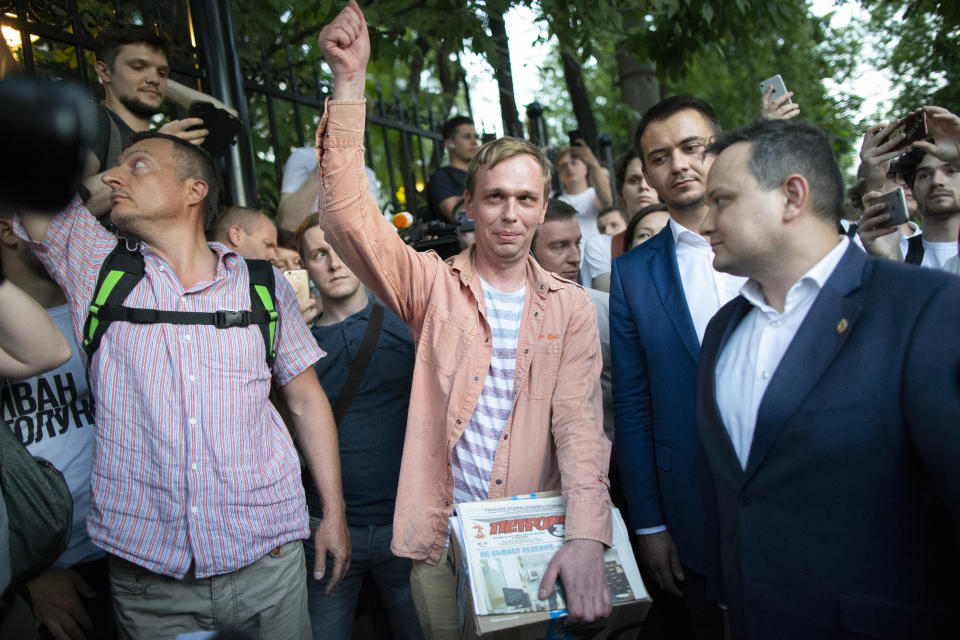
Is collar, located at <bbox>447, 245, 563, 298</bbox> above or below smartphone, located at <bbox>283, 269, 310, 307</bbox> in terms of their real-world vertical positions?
below

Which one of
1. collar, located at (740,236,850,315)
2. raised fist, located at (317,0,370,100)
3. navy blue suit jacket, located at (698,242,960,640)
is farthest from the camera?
raised fist, located at (317,0,370,100)

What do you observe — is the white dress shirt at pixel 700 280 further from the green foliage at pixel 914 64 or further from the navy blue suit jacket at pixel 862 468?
the green foliage at pixel 914 64

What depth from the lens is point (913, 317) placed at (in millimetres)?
1504

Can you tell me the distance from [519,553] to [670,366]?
0.91m

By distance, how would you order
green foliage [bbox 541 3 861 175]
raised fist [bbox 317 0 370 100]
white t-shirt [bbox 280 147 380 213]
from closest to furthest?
1. raised fist [bbox 317 0 370 100]
2. white t-shirt [bbox 280 147 380 213]
3. green foliage [bbox 541 3 861 175]

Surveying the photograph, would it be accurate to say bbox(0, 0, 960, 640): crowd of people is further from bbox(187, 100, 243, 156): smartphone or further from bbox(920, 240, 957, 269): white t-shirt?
bbox(187, 100, 243, 156): smartphone

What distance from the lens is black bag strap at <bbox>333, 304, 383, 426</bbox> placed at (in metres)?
2.94

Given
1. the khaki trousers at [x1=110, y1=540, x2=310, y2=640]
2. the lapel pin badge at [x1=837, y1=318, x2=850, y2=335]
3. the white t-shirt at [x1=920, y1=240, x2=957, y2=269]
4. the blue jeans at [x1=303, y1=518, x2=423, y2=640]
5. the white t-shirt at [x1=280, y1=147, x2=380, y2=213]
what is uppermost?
the white t-shirt at [x1=280, y1=147, x2=380, y2=213]

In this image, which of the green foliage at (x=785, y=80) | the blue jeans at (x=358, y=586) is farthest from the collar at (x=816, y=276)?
the green foliage at (x=785, y=80)

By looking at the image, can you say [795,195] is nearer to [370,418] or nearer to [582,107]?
[370,418]

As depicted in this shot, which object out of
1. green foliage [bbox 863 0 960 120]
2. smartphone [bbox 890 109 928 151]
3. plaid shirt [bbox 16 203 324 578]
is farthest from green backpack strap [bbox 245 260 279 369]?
green foliage [bbox 863 0 960 120]

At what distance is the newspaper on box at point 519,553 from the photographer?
186 centimetres

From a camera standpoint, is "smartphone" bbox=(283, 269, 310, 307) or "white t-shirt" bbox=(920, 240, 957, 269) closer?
"white t-shirt" bbox=(920, 240, 957, 269)

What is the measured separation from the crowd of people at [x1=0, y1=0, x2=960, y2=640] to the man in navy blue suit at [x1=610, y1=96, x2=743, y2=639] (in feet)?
0.03
